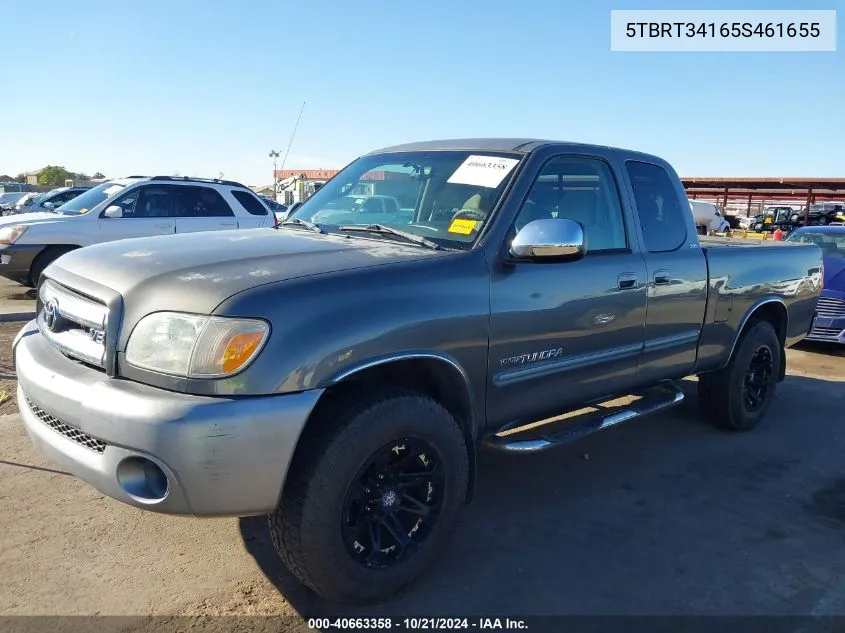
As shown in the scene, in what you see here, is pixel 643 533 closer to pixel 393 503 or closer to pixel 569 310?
pixel 569 310

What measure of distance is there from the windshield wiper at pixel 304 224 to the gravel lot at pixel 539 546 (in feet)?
5.14

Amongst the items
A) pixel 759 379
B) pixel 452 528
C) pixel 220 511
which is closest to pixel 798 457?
pixel 759 379

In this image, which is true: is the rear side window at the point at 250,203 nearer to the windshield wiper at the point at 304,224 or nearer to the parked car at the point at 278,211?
the parked car at the point at 278,211

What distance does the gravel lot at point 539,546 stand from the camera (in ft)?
9.71

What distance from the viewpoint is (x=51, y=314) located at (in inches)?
120

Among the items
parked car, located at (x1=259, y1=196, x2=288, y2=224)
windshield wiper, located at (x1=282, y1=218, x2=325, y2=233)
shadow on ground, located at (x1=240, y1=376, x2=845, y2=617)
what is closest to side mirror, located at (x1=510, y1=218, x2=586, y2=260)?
windshield wiper, located at (x1=282, y1=218, x2=325, y2=233)

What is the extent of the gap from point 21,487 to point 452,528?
244cm

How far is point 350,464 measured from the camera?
2.65 metres

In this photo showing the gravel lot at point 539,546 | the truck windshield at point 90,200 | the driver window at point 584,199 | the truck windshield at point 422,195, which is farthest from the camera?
the truck windshield at point 90,200

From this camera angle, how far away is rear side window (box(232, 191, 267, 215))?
10461mm

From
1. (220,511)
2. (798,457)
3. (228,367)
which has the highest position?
(228,367)

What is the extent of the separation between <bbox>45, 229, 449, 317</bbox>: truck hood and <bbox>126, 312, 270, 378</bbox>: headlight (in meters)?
0.05

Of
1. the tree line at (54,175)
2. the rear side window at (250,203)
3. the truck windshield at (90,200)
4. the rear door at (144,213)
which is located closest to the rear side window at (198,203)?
the rear door at (144,213)

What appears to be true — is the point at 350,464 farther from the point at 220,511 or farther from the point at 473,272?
the point at 473,272
